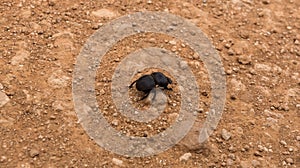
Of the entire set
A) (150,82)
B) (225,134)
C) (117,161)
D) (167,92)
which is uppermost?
(150,82)

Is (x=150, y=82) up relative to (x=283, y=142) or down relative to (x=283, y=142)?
up

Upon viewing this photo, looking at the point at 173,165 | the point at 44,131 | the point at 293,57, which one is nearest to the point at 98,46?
the point at 44,131

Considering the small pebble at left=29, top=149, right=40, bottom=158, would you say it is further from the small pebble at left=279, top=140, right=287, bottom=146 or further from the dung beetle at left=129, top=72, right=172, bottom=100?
the small pebble at left=279, top=140, right=287, bottom=146

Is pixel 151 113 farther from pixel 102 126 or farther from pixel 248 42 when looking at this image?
pixel 248 42

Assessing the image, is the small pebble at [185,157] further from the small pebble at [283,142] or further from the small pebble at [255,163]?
the small pebble at [283,142]

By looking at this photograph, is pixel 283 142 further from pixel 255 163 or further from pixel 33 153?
pixel 33 153

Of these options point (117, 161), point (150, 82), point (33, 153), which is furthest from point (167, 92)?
point (33, 153)

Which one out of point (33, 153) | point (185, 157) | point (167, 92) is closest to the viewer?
point (33, 153)

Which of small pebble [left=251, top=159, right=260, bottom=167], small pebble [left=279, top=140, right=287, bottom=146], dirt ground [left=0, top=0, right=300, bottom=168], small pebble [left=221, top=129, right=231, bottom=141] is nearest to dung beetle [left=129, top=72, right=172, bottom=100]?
dirt ground [left=0, top=0, right=300, bottom=168]
